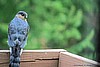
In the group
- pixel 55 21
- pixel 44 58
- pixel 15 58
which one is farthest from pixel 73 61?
pixel 55 21

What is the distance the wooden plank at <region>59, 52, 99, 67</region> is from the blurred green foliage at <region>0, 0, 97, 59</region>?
183 centimetres

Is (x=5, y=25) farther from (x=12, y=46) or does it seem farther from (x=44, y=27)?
(x=12, y=46)

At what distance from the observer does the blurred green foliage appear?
3920 millimetres

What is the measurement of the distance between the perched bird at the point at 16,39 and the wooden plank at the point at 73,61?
23cm

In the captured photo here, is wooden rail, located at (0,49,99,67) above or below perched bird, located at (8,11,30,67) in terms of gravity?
below

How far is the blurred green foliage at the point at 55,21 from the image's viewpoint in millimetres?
3920

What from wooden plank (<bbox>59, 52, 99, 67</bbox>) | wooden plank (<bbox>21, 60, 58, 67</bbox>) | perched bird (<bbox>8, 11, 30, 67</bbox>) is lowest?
wooden plank (<bbox>21, 60, 58, 67</bbox>)

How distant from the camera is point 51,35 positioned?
4004 millimetres

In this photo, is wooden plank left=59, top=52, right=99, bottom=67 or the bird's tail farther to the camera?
the bird's tail

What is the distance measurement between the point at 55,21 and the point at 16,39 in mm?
1923

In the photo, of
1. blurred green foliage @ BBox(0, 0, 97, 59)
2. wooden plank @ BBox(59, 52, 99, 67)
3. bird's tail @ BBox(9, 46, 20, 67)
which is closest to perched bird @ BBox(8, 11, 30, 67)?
bird's tail @ BBox(9, 46, 20, 67)

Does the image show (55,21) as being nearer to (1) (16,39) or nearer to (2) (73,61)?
(1) (16,39)

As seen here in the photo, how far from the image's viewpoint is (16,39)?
2094mm

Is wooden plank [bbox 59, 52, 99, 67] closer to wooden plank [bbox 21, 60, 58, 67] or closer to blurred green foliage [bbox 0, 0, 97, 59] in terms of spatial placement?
wooden plank [bbox 21, 60, 58, 67]
